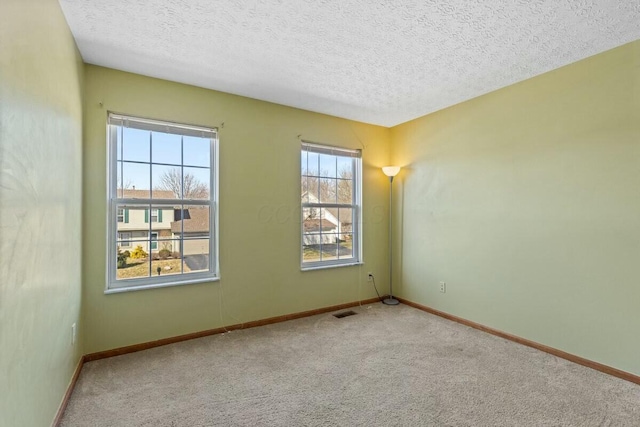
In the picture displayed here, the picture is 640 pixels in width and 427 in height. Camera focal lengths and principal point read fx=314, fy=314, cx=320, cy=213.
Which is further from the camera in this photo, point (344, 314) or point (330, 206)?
point (330, 206)

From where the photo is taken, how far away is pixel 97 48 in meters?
2.43

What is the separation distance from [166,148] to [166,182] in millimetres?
329

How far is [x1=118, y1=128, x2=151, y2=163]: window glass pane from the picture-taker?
286cm

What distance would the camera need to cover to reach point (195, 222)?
3.19m

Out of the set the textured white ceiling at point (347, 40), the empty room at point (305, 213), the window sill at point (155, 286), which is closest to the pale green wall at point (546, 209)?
the empty room at point (305, 213)

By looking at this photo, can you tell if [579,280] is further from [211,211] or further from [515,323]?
[211,211]

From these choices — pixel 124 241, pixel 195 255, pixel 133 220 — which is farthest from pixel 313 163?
pixel 124 241

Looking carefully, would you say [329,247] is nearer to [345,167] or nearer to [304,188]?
[304,188]

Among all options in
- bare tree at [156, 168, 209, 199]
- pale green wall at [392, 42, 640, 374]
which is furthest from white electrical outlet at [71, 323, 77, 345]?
pale green wall at [392, 42, 640, 374]

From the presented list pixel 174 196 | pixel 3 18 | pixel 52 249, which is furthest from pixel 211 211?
pixel 3 18

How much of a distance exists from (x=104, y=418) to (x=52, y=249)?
1.07 metres

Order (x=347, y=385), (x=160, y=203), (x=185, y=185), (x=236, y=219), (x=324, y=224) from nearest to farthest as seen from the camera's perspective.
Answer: (x=347, y=385) → (x=160, y=203) → (x=185, y=185) → (x=236, y=219) → (x=324, y=224)

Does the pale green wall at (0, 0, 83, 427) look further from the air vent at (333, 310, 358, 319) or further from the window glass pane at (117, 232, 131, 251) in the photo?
the air vent at (333, 310, 358, 319)

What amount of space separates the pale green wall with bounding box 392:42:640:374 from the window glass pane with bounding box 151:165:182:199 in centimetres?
292
